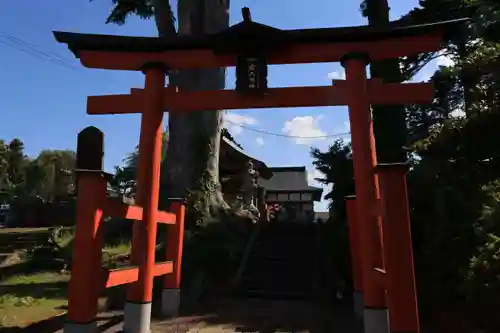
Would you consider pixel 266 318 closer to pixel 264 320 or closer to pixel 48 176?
pixel 264 320

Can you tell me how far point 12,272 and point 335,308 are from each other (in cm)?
949

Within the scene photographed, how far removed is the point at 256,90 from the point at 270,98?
0.26m

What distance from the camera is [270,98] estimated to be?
614 cm

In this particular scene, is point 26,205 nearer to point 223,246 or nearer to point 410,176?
point 223,246

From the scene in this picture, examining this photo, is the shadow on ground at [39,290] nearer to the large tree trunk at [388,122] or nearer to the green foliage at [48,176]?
the large tree trunk at [388,122]

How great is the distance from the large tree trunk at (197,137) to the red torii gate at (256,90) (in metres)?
5.21

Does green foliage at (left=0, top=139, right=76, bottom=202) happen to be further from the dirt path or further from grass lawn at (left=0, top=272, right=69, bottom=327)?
the dirt path

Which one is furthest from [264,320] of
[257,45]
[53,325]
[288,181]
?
[288,181]

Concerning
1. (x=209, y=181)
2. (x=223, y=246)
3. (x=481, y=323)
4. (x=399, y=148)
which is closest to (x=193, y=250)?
(x=223, y=246)

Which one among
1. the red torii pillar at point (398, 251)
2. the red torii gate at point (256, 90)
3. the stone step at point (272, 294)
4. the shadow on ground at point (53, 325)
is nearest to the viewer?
the red torii pillar at point (398, 251)

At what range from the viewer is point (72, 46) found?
6.23 metres

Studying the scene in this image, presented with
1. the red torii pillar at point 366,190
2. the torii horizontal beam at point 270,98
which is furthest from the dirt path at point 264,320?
the torii horizontal beam at point 270,98

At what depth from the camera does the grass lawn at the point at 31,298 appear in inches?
276

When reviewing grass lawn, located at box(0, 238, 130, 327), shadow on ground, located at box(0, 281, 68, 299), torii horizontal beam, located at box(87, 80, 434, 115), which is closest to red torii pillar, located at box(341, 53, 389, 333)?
torii horizontal beam, located at box(87, 80, 434, 115)
